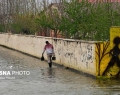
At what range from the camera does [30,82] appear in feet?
58.2

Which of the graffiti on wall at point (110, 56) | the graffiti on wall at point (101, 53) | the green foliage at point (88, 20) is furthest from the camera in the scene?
the green foliage at point (88, 20)

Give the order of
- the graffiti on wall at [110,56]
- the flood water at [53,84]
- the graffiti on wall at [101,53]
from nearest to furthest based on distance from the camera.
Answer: the flood water at [53,84] < the graffiti on wall at [110,56] < the graffiti on wall at [101,53]

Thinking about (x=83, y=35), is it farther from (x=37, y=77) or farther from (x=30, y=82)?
(x=30, y=82)

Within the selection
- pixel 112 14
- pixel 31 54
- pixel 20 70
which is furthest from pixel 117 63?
pixel 31 54

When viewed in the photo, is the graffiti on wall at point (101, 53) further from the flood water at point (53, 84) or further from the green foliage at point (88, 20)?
the green foliage at point (88, 20)

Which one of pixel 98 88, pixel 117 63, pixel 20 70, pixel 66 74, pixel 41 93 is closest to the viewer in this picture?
pixel 41 93

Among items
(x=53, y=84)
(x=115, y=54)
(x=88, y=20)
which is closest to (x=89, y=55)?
(x=115, y=54)

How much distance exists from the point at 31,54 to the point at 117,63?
57.3 ft

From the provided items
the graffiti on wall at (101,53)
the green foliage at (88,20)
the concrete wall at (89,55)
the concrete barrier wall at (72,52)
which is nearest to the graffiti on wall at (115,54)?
the concrete wall at (89,55)
